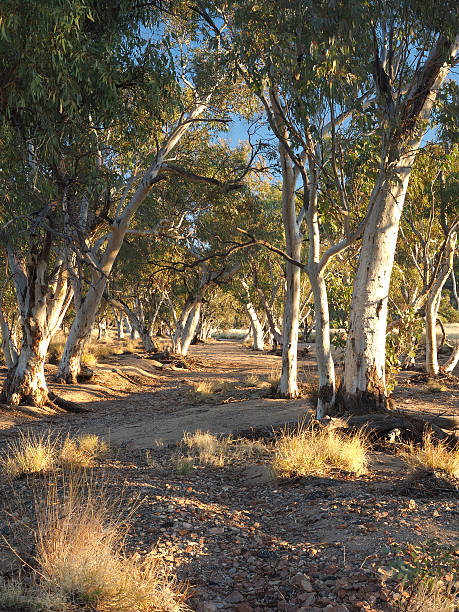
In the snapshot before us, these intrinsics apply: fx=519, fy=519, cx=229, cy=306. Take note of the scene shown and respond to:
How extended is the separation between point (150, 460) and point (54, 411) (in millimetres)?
6410

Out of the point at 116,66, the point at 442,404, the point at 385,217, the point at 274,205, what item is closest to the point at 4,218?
the point at 116,66

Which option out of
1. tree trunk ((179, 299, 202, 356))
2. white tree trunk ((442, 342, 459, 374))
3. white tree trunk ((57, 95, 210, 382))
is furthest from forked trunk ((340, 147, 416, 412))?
tree trunk ((179, 299, 202, 356))

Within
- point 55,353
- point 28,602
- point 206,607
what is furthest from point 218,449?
point 55,353

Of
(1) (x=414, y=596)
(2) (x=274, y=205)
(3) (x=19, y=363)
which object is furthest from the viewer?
(2) (x=274, y=205)

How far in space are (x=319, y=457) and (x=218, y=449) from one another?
6.64ft

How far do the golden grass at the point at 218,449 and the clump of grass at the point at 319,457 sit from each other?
94 cm

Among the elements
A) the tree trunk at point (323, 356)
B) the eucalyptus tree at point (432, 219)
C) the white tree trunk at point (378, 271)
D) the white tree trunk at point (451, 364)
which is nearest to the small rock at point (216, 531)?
the white tree trunk at point (378, 271)

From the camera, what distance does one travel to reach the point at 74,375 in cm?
1653

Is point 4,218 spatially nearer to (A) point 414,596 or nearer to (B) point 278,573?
(B) point 278,573

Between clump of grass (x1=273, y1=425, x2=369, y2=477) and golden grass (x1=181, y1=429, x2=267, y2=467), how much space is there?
3.10 ft

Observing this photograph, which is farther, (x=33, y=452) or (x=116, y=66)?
(x=116, y=66)

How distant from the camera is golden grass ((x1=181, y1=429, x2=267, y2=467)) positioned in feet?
24.7

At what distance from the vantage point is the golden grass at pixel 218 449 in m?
7.54

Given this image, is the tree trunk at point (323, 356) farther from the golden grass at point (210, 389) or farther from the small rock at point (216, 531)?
the golden grass at point (210, 389)
